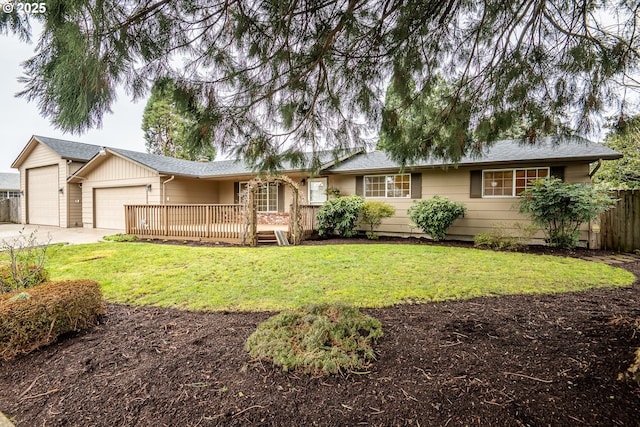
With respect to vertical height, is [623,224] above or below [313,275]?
above

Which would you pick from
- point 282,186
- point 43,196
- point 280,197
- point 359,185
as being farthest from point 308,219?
point 43,196

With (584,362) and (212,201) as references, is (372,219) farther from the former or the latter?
(212,201)

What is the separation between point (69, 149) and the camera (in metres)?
15.6

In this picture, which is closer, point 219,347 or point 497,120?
point 219,347

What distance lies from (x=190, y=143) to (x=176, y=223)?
25.3ft

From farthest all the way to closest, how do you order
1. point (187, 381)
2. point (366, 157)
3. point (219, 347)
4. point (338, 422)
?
point (366, 157) < point (219, 347) < point (187, 381) < point (338, 422)

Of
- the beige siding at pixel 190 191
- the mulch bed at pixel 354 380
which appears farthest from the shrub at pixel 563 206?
the beige siding at pixel 190 191

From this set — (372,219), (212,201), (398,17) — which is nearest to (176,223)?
(212,201)

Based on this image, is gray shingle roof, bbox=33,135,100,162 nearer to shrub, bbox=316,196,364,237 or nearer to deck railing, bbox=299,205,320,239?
deck railing, bbox=299,205,320,239

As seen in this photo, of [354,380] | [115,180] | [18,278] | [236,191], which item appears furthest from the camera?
[236,191]

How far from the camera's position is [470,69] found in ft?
13.0

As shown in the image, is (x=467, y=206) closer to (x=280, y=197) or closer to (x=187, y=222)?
(x=280, y=197)

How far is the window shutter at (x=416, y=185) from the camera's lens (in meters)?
10.4

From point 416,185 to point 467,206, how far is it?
5.77ft
